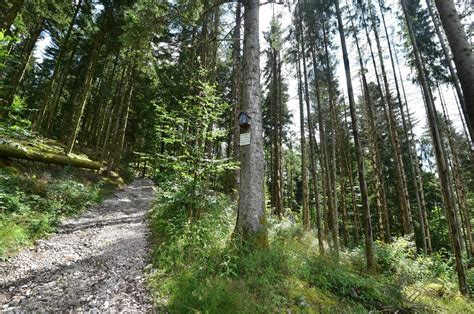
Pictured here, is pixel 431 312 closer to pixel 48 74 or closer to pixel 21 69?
pixel 21 69

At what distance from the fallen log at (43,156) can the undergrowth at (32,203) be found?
0.47 m

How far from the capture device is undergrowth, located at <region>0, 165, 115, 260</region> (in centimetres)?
465

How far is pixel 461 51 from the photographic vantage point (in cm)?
283

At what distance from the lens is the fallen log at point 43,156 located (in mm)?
7766

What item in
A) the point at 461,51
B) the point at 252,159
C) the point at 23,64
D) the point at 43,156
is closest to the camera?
the point at 461,51

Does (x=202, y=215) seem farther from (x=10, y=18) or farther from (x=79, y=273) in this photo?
(x=10, y=18)

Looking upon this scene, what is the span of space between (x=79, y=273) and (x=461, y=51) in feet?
20.1

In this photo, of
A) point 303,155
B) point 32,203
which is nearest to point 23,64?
point 32,203

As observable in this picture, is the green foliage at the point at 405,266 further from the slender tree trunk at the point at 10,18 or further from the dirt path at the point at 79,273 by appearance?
the slender tree trunk at the point at 10,18

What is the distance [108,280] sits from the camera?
12.8 feet

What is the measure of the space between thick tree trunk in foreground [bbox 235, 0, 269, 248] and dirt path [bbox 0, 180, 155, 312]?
192 centimetres

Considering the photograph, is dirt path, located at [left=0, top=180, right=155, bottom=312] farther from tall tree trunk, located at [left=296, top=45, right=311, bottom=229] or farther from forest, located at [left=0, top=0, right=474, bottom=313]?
tall tree trunk, located at [left=296, top=45, right=311, bottom=229]

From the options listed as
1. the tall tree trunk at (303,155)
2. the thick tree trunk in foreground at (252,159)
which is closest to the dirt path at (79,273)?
the thick tree trunk in foreground at (252,159)

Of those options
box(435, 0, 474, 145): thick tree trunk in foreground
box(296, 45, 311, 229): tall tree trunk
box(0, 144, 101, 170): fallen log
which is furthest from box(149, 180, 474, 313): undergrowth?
box(296, 45, 311, 229): tall tree trunk
